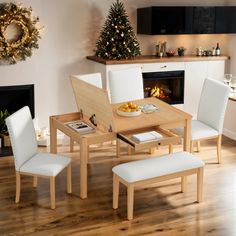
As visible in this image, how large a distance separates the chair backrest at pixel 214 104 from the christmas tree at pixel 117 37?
4.00 feet

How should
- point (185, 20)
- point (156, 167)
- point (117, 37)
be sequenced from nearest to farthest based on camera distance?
1. point (156, 167)
2. point (117, 37)
3. point (185, 20)

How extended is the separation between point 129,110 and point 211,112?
42.7 inches

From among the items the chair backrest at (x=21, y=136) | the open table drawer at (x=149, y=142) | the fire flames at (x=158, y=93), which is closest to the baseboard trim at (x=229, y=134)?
the fire flames at (x=158, y=93)

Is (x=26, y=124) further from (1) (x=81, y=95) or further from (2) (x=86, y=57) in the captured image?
(2) (x=86, y=57)

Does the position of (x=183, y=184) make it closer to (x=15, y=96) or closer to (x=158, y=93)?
(x=158, y=93)

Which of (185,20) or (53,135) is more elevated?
(185,20)

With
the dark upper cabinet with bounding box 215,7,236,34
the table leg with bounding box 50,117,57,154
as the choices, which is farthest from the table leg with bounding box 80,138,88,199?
the dark upper cabinet with bounding box 215,7,236,34

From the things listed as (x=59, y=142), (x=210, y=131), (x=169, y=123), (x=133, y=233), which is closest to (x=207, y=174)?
(x=210, y=131)

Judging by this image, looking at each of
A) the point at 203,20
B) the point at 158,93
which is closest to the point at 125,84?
the point at 158,93

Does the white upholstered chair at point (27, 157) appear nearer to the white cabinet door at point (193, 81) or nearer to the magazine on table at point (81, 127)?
the magazine on table at point (81, 127)

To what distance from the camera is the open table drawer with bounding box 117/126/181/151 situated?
4.38m

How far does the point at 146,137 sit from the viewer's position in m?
4.46

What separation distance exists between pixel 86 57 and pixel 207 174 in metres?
2.35

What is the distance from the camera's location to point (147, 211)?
444 centimetres
